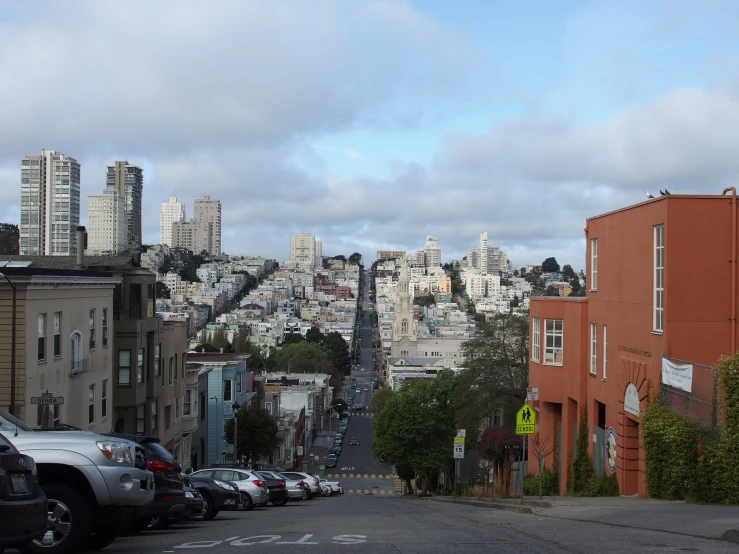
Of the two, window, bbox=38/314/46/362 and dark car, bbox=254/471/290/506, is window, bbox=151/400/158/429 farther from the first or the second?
window, bbox=38/314/46/362

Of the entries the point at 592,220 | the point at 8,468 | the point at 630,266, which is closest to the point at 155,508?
the point at 8,468

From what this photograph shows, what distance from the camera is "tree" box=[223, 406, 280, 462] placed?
182 feet

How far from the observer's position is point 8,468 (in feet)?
24.5

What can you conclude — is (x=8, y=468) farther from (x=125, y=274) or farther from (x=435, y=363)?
(x=435, y=363)

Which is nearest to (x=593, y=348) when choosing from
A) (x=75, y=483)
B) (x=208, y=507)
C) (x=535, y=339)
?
(x=535, y=339)

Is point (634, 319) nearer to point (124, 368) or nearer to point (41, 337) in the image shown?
point (41, 337)

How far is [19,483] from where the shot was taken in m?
7.57

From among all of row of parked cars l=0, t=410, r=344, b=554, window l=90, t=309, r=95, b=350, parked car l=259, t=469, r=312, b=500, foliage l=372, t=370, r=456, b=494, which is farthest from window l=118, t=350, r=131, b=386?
Answer: foliage l=372, t=370, r=456, b=494

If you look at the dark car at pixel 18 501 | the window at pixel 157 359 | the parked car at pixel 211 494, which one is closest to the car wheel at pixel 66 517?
the dark car at pixel 18 501

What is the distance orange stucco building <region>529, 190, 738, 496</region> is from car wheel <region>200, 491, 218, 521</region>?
10626 millimetres

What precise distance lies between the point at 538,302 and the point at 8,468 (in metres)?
26.7

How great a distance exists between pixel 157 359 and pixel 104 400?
6545 mm

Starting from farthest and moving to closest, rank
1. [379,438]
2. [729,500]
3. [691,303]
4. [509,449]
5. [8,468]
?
1. [379,438]
2. [509,449]
3. [691,303]
4. [729,500]
5. [8,468]

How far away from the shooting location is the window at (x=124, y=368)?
33875 mm
